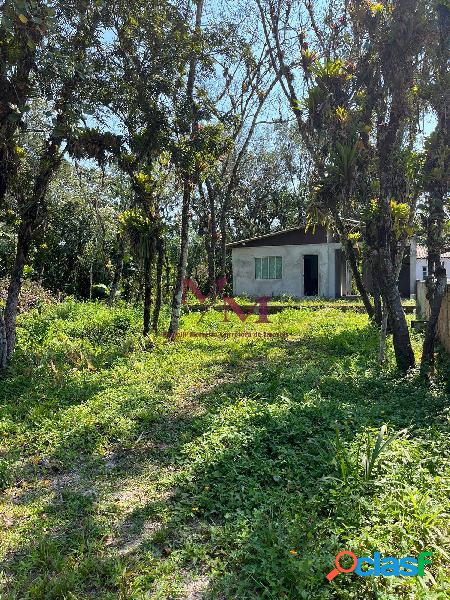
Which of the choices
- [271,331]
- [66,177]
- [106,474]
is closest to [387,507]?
[106,474]

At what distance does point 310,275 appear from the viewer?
2044 cm

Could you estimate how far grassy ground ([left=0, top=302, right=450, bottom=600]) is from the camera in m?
2.60

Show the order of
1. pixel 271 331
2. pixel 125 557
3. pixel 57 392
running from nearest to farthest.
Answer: pixel 125 557 → pixel 57 392 → pixel 271 331

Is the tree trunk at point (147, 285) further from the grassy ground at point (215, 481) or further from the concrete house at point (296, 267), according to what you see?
the concrete house at point (296, 267)

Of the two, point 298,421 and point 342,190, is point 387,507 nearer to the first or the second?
point 298,421

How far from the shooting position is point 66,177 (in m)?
15.8

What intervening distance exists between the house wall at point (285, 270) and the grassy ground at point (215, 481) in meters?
12.7

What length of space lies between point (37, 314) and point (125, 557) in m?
9.48

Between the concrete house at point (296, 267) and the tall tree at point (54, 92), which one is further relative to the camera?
the concrete house at point (296, 267)

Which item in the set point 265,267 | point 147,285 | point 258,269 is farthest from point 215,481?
point 258,269

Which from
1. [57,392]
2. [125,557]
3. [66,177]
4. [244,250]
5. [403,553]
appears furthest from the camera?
[244,250]

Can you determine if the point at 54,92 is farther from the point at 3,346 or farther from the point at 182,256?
the point at 182,256

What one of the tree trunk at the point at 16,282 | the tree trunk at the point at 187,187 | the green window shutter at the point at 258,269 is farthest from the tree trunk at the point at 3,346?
the green window shutter at the point at 258,269

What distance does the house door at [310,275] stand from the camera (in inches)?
795
